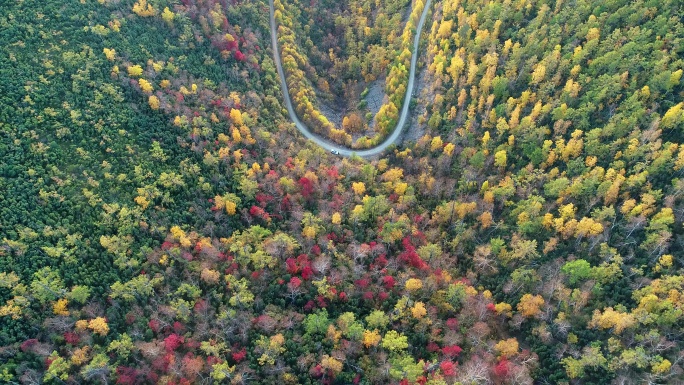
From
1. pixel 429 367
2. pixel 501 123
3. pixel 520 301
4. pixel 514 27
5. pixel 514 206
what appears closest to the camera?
pixel 429 367

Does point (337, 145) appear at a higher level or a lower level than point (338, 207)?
higher

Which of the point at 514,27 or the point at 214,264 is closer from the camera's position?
the point at 214,264

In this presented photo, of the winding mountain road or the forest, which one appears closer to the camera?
the forest

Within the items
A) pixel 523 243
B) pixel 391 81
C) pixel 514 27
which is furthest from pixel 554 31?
pixel 523 243

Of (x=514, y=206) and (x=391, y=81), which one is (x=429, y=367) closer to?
(x=514, y=206)

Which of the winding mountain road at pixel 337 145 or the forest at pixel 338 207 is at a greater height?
the winding mountain road at pixel 337 145

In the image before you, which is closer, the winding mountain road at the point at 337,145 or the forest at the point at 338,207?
the forest at the point at 338,207

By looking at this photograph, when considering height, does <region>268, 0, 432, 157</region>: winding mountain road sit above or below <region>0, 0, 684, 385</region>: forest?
above

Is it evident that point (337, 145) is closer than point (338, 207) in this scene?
No
